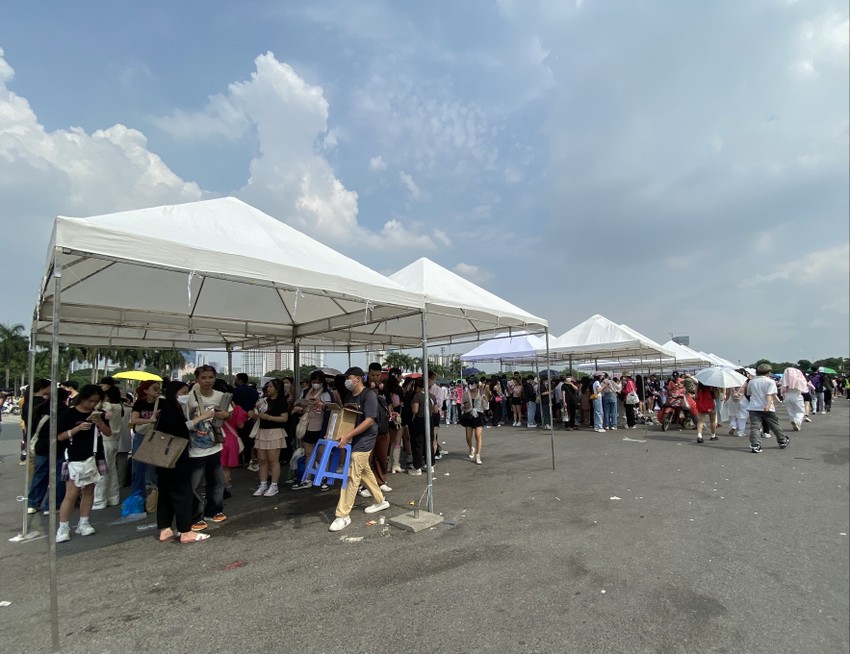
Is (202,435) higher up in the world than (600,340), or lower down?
lower down

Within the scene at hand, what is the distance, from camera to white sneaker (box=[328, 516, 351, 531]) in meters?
4.62

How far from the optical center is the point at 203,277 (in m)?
6.33

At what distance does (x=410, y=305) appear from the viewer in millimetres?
5020

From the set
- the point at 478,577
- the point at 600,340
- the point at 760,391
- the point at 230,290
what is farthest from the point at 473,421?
the point at 600,340

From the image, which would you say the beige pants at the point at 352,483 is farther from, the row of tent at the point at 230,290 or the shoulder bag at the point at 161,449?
the shoulder bag at the point at 161,449

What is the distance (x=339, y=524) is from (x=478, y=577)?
70.6 inches

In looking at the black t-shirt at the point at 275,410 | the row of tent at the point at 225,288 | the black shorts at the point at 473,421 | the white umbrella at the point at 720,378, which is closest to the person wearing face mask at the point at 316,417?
the black t-shirt at the point at 275,410

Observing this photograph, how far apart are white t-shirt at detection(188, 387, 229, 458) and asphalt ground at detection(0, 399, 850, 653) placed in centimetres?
90

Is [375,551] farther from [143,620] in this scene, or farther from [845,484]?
[845,484]

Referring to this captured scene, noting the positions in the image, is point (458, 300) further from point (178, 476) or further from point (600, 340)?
point (600, 340)

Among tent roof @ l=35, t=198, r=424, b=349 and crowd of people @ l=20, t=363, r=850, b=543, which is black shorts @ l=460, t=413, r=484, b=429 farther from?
tent roof @ l=35, t=198, r=424, b=349

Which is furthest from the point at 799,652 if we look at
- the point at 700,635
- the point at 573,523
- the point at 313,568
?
the point at 313,568

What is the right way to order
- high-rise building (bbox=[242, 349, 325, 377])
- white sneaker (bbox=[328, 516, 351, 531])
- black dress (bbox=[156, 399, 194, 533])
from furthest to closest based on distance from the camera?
high-rise building (bbox=[242, 349, 325, 377]) < white sneaker (bbox=[328, 516, 351, 531]) < black dress (bbox=[156, 399, 194, 533])

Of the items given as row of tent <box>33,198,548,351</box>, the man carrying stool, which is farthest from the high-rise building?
the man carrying stool
